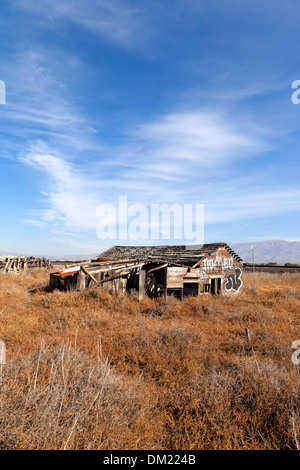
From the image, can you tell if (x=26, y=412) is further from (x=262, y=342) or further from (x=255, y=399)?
(x=262, y=342)

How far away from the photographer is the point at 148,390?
500 cm

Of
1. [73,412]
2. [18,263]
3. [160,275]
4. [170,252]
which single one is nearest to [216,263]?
[170,252]

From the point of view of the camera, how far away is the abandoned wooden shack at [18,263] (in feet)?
86.8

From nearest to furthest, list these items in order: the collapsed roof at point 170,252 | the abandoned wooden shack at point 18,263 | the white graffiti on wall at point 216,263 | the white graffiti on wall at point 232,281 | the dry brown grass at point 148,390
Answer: the dry brown grass at point 148,390, the collapsed roof at point 170,252, the white graffiti on wall at point 216,263, the white graffiti on wall at point 232,281, the abandoned wooden shack at point 18,263

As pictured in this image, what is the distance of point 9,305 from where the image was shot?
11.8 meters

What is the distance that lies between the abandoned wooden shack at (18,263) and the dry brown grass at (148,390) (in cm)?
1967

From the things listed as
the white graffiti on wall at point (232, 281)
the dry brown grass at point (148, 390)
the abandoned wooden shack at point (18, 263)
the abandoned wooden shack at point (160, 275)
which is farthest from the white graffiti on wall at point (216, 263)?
the abandoned wooden shack at point (18, 263)

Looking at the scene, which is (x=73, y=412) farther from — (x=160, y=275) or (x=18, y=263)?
(x=18, y=263)

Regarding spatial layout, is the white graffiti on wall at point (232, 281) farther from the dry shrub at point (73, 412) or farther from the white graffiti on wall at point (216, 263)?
the dry shrub at point (73, 412)

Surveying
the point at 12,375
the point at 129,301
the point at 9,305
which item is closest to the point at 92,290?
the point at 129,301

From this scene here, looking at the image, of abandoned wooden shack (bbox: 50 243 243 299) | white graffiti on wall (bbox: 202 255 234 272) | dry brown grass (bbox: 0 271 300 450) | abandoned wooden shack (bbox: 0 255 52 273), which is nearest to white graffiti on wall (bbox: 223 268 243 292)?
abandoned wooden shack (bbox: 50 243 243 299)

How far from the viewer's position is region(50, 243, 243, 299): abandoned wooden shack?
15531mm
